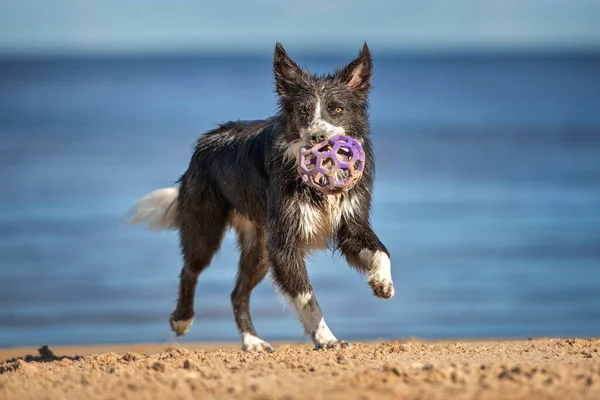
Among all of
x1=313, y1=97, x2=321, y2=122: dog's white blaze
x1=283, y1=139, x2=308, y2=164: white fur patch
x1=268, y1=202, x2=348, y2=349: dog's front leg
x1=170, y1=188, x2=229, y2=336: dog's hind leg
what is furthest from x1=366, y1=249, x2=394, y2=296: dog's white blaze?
x1=170, y1=188, x2=229, y2=336: dog's hind leg

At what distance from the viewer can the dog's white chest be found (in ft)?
26.9

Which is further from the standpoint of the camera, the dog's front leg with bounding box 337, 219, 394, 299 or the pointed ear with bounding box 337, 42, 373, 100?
the pointed ear with bounding box 337, 42, 373, 100

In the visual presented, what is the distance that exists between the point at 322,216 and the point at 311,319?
77cm

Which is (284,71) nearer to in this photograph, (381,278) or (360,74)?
(360,74)

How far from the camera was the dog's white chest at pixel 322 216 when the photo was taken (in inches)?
323

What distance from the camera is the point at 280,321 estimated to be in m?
11.5

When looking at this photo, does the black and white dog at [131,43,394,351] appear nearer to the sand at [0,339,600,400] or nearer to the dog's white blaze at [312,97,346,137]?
the dog's white blaze at [312,97,346,137]

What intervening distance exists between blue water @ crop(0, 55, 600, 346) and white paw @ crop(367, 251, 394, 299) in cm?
75

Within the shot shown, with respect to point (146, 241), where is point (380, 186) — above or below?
above

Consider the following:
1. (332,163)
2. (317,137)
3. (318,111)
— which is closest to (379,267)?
(332,163)

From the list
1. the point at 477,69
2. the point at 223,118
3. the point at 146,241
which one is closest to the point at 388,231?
the point at 146,241

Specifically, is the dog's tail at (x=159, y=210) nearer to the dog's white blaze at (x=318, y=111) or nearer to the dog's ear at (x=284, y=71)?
the dog's ear at (x=284, y=71)

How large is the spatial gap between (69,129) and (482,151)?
10097mm

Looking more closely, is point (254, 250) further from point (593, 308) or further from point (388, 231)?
point (388, 231)
